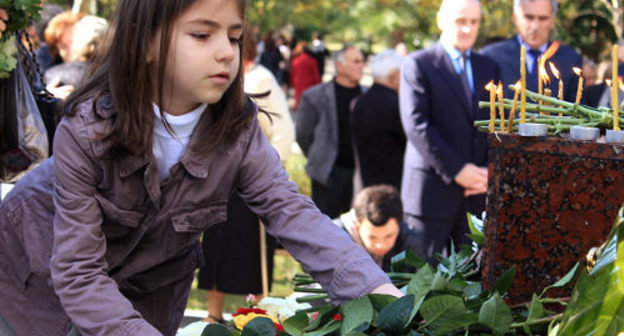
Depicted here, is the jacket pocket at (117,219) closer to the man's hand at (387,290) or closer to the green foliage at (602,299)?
the man's hand at (387,290)

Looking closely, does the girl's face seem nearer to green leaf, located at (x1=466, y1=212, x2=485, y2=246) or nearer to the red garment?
green leaf, located at (x1=466, y1=212, x2=485, y2=246)

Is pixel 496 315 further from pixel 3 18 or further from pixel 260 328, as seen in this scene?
pixel 3 18

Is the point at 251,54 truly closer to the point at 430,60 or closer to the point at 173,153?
the point at 430,60

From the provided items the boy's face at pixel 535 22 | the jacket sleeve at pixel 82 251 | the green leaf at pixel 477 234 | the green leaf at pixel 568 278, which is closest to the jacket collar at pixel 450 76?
the boy's face at pixel 535 22

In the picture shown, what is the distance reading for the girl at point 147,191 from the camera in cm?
204

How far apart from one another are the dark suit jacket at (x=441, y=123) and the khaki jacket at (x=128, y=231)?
3.28 meters

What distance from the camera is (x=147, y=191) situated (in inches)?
87.4

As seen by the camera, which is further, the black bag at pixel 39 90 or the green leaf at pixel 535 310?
the black bag at pixel 39 90

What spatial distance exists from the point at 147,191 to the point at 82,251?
0.26 meters

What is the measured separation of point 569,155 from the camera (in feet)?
5.86

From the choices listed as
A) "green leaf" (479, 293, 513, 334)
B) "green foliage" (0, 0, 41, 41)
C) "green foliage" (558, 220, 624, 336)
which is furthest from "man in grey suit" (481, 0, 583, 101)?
"green foliage" (558, 220, 624, 336)

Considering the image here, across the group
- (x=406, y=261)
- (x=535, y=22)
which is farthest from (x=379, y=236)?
(x=406, y=261)

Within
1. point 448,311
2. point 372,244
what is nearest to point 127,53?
point 448,311

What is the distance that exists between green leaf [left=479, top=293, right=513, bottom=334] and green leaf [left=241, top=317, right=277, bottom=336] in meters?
0.42
